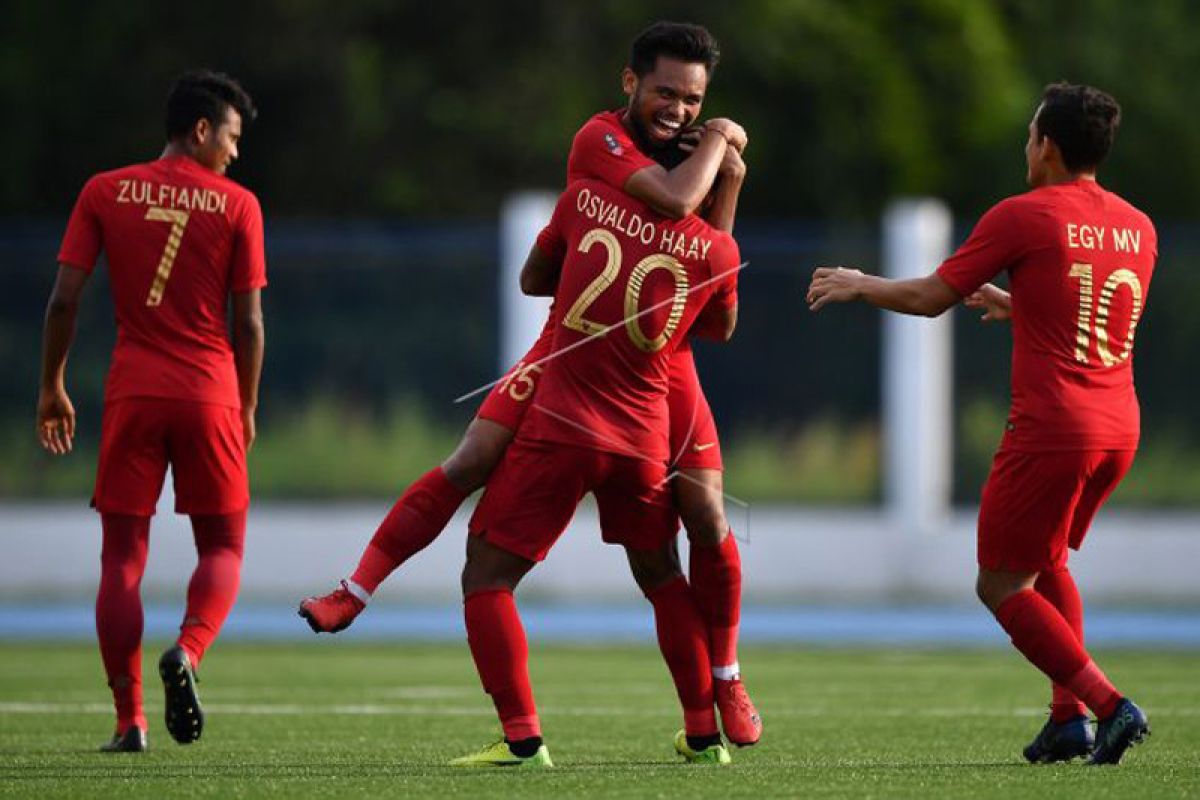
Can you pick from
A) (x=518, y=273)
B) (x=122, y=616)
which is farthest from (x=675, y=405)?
(x=518, y=273)

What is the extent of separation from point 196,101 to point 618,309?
1919 millimetres

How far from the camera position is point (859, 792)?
6695 millimetres

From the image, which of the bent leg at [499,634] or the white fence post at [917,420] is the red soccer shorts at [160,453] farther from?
the white fence post at [917,420]

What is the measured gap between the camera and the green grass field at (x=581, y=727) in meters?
6.92

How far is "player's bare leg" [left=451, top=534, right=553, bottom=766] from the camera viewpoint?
290 inches

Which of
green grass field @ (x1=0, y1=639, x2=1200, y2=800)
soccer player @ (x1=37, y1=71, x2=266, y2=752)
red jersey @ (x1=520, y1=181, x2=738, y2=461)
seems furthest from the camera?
soccer player @ (x1=37, y1=71, x2=266, y2=752)

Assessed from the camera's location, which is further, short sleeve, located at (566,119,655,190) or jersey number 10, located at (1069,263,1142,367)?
jersey number 10, located at (1069,263,1142,367)

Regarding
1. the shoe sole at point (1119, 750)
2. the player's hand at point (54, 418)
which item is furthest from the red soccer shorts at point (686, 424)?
the player's hand at point (54, 418)

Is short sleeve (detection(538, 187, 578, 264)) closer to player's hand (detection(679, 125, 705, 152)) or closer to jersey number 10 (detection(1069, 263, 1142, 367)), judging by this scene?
player's hand (detection(679, 125, 705, 152))

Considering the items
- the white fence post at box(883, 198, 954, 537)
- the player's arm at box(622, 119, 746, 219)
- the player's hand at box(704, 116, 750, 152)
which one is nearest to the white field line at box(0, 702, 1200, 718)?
the player's hand at box(704, 116, 750, 152)

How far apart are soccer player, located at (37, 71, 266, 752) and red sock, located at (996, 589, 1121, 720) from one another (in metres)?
2.59

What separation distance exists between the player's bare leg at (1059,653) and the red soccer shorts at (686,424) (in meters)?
0.91

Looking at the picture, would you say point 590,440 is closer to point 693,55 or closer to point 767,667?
point 693,55

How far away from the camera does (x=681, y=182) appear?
7113 mm
